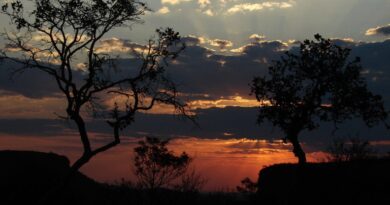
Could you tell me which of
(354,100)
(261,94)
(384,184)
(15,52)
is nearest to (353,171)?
(384,184)

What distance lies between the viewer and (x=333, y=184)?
4047 cm

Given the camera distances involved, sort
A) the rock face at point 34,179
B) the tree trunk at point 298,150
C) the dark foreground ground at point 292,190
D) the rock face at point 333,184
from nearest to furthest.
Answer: the rock face at point 333,184, the dark foreground ground at point 292,190, the tree trunk at point 298,150, the rock face at point 34,179

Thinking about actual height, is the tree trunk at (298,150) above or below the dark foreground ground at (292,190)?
above

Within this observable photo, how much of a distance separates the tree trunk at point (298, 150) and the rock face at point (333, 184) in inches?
41.2

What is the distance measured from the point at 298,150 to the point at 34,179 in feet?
109

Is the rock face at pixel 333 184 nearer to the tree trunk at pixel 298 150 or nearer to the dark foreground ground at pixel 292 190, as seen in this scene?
the dark foreground ground at pixel 292 190

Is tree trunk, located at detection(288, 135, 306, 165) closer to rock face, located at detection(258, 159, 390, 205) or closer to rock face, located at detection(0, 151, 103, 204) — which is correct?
rock face, located at detection(258, 159, 390, 205)

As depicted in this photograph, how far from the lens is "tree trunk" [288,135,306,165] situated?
148 feet

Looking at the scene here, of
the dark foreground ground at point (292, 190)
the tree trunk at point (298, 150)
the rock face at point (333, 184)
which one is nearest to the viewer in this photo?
the rock face at point (333, 184)

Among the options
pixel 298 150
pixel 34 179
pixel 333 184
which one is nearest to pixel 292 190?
pixel 298 150

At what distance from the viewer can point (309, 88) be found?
4544cm

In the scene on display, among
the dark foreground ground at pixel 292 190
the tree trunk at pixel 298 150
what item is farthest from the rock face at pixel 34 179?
the tree trunk at pixel 298 150

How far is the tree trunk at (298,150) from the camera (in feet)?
148

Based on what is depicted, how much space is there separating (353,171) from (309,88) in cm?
821
